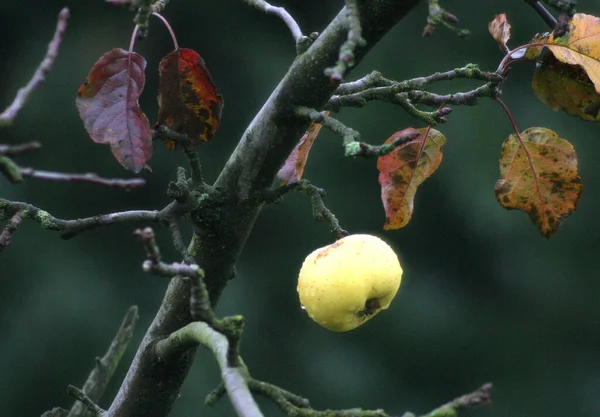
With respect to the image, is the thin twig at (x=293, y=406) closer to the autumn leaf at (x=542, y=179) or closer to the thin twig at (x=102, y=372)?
the autumn leaf at (x=542, y=179)

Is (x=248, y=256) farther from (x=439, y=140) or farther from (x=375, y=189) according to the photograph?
(x=439, y=140)

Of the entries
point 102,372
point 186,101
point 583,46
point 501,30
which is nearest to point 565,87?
point 583,46

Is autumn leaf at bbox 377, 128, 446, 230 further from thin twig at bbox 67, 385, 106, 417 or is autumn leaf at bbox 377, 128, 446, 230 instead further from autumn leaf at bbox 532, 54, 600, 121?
thin twig at bbox 67, 385, 106, 417

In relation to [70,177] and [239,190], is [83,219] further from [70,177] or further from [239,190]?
[70,177]

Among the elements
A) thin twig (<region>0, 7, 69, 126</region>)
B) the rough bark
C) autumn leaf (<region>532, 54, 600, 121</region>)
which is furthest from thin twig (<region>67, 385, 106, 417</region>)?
autumn leaf (<region>532, 54, 600, 121</region>)

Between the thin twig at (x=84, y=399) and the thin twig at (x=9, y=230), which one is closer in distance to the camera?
the thin twig at (x=9, y=230)

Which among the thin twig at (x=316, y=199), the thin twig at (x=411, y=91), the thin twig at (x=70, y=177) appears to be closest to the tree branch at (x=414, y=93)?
the thin twig at (x=411, y=91)

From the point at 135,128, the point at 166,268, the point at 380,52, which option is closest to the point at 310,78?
the point at 135,128
